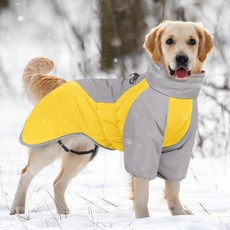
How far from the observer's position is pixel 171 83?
378 cm

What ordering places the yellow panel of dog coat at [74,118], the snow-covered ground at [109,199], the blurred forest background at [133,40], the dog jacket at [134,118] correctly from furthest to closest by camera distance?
the blurred forest background at [133,40]
the yellow panel of dog coat at [74,118]
the dog jacket at [134,118]
the snow-covered ground at [109,199]

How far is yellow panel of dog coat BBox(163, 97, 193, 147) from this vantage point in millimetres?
3736

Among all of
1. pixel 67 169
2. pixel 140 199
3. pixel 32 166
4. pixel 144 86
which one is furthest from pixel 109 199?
pixel 144 86

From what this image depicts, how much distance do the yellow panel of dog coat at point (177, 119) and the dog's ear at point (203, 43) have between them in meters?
0.35

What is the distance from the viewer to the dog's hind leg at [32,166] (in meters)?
4.31

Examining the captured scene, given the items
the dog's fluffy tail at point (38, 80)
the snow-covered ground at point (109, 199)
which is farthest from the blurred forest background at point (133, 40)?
the dog's fluffy tail at point (38, 80)

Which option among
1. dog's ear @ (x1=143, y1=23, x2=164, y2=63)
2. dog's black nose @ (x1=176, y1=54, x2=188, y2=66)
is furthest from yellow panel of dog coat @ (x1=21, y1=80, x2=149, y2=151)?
dog's black nose @ (x1=176, y1=54, x2=188, y2=66)

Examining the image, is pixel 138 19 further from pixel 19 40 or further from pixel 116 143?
pixel 19 40

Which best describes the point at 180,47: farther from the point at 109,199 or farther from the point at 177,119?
the point at 109,199

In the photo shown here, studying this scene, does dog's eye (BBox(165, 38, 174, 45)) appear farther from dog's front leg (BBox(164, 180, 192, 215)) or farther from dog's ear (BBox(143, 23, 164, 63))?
dog's front leg (BBox(164, 180, 192, 215))

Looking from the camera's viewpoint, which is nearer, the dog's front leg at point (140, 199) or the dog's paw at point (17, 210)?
the dog's front leg at point (140, 199)

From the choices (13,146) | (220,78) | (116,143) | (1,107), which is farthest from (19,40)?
(116,143)

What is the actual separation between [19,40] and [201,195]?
23.0 ft

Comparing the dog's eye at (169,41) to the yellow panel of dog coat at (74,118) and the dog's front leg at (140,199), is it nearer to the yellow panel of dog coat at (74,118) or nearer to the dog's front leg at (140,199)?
the yellow panel of dog coat at (74,118)
